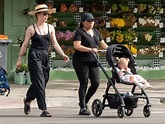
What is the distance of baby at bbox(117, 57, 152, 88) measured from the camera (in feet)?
33.8

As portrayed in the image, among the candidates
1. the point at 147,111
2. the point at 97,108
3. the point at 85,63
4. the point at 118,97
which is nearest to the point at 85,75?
the point at 85,63

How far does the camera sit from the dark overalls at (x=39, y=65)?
10336 millimetres

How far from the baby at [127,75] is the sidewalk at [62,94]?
109 inches

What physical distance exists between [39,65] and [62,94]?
389cm

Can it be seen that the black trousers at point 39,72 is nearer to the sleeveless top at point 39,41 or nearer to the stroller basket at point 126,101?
the sleeveless top at point 39,41

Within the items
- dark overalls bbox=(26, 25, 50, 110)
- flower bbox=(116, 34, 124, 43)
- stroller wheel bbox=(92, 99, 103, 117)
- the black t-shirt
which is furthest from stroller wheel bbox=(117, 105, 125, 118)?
flower bbox=(116, 34, 124, 43)

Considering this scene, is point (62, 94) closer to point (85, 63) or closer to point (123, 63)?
point (85, 63)

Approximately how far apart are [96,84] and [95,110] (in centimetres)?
44

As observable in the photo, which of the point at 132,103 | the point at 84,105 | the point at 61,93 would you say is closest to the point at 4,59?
the point at 61,93

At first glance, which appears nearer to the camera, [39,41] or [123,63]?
[39,41]

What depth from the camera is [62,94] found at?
14.2 meters

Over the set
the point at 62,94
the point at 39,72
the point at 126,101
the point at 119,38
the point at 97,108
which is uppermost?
the point at 39,72

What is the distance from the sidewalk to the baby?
2.78 m

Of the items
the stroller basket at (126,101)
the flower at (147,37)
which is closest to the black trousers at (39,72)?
the stroller basket at (126,101)
